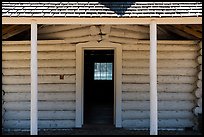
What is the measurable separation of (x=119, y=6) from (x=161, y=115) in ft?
10.5

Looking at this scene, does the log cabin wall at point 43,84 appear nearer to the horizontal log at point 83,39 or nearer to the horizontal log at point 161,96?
the horizontal log at point 83,39

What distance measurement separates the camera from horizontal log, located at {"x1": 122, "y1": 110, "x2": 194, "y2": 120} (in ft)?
27.2

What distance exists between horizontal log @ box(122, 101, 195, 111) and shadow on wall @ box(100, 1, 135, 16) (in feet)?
8.90

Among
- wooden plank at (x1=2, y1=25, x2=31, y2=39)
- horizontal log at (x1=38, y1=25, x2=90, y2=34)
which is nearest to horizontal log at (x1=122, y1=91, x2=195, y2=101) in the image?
horizontal log at (x1=38, y1=25, x2=90, y2=34)

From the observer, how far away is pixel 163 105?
8.29 meters

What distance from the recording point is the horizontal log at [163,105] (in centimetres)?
827

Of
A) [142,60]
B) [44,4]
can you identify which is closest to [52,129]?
[142,60]

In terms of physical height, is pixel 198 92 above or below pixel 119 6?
below

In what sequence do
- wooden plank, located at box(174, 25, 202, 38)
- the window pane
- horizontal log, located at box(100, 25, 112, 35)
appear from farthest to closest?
the window pane < horizontal log, located at box(100, 25, 112, 35) < wooden plank, located at box(174, 25, 202, 38)

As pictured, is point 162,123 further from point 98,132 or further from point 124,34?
point 124,34

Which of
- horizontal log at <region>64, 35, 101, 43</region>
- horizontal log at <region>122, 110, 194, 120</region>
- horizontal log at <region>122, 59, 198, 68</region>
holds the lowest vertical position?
horizontal log at <region>122, 110, 194, 120</region>

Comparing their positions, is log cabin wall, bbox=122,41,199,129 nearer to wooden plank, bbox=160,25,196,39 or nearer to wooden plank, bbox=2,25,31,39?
wooden plank, bbox=160,25,196,39

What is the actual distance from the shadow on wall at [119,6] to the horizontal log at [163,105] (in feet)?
8.90

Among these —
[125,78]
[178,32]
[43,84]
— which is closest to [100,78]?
[125,78]
